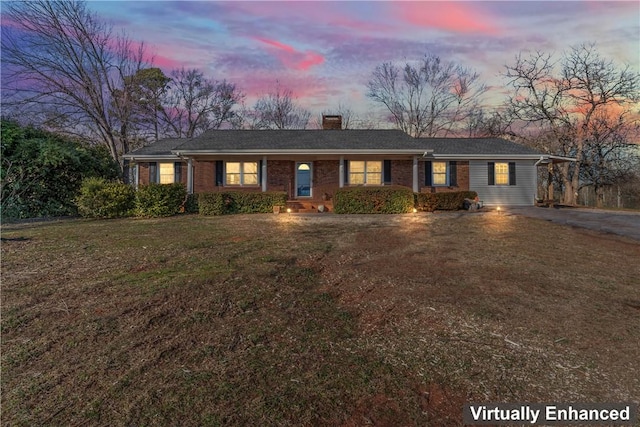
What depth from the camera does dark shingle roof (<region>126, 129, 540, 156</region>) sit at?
1770 centimetres

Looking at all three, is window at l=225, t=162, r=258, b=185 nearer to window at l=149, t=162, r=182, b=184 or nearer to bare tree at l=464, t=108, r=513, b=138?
window at l=149, t=162, r=182, b=184

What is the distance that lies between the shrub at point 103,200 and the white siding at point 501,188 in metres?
17.4

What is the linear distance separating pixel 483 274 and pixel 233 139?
1652 cm

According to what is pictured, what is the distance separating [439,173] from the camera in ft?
65.1

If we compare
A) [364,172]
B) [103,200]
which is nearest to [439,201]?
[364,172]

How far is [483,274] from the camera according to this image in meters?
5.51

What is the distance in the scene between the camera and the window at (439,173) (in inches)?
779

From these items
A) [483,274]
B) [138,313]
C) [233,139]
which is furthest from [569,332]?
[233,139]

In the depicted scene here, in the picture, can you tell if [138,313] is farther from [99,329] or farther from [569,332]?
[569,332]

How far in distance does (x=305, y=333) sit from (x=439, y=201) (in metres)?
13.1

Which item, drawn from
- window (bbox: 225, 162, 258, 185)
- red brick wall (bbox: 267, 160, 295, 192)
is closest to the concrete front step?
red brick wall (bbox: 267, 160, 295, 192)

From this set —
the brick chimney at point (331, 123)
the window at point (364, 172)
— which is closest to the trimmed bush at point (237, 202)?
the window at point (364, 172)

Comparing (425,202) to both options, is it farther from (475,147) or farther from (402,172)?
(475,147)

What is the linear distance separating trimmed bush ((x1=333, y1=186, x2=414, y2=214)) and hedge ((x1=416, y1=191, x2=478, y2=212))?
1039 mm
